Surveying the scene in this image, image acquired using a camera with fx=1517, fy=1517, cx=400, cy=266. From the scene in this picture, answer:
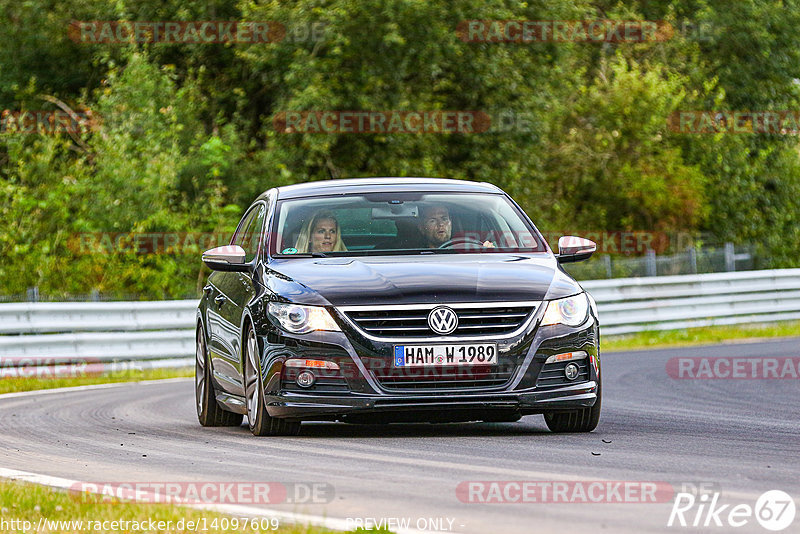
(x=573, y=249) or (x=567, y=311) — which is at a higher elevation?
(x=573, y=249)

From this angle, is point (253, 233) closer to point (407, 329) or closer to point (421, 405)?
point (407, 329)

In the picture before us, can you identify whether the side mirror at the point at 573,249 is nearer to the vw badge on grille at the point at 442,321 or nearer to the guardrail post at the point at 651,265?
the vw badge on grille at the point at 442,321

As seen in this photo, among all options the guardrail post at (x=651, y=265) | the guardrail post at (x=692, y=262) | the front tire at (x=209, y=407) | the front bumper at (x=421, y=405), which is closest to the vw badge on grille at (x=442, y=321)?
the front bumper at (x=421, y=405)

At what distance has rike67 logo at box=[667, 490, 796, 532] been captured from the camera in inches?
210

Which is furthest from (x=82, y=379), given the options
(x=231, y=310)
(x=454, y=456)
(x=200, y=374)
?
(x=454, y=456)

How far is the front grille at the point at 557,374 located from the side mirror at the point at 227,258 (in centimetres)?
215

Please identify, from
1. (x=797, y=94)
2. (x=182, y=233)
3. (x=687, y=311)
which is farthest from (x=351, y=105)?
(x=797, y=94)

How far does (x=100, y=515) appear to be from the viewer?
5777mm

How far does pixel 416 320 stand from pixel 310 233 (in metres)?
1.47

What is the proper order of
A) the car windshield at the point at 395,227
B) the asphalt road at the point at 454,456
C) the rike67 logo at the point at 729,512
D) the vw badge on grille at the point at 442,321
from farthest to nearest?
the car windshield at the point at 395,227 < the vw badge on grille at the point at 442,321 < the asphalt road at the point at 454,456 < the rike67 logo at the point at 729,512

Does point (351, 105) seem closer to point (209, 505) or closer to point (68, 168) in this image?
point (68, 168)

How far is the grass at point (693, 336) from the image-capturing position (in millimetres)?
23734

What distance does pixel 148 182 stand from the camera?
82.9ft

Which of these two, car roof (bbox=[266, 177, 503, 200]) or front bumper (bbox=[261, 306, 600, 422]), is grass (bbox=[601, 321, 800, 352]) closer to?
car roof (bbox=[266, 177, 503, 200])
